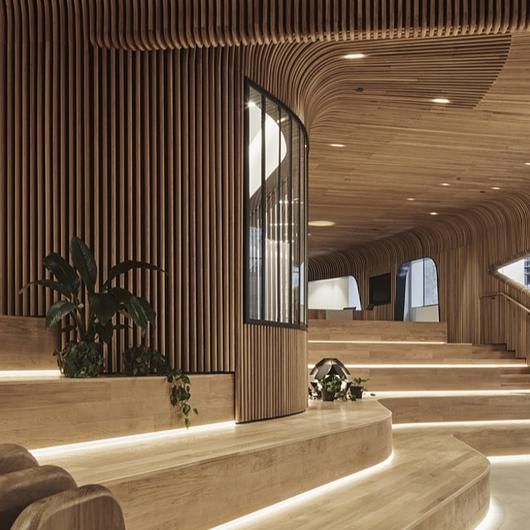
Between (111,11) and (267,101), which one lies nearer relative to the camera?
(111,11)

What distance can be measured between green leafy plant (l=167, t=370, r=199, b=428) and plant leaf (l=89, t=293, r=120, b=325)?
1.69 ft

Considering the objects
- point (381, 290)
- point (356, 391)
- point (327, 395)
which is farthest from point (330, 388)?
point (381, 290)

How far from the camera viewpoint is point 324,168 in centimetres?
1064

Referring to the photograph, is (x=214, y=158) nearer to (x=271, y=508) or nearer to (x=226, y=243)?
(x=226, y=243)

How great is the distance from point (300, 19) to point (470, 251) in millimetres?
10210

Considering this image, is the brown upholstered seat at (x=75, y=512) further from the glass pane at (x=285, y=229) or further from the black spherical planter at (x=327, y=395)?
the black spherical planter at (x=327, y=395)

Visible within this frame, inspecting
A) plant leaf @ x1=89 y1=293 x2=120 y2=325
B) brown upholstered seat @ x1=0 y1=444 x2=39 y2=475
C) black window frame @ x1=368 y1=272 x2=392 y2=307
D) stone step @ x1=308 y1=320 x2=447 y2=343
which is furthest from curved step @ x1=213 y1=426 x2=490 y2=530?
black window frame @ x1=368 y1=272 x2=392 y2=307

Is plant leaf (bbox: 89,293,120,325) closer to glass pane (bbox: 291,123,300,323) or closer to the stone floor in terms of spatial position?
glass pane (bbox: 291,123,300,323)

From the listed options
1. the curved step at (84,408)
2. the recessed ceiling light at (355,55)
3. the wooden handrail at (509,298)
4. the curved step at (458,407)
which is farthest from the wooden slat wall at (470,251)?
the curved step at (84,408)

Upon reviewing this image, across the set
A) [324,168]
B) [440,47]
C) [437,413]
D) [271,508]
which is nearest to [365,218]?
[324,168]

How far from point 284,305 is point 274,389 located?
0.70m

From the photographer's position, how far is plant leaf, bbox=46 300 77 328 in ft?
14.0

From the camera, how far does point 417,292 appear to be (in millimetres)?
17422

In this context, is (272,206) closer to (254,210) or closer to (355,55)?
(254,210)
